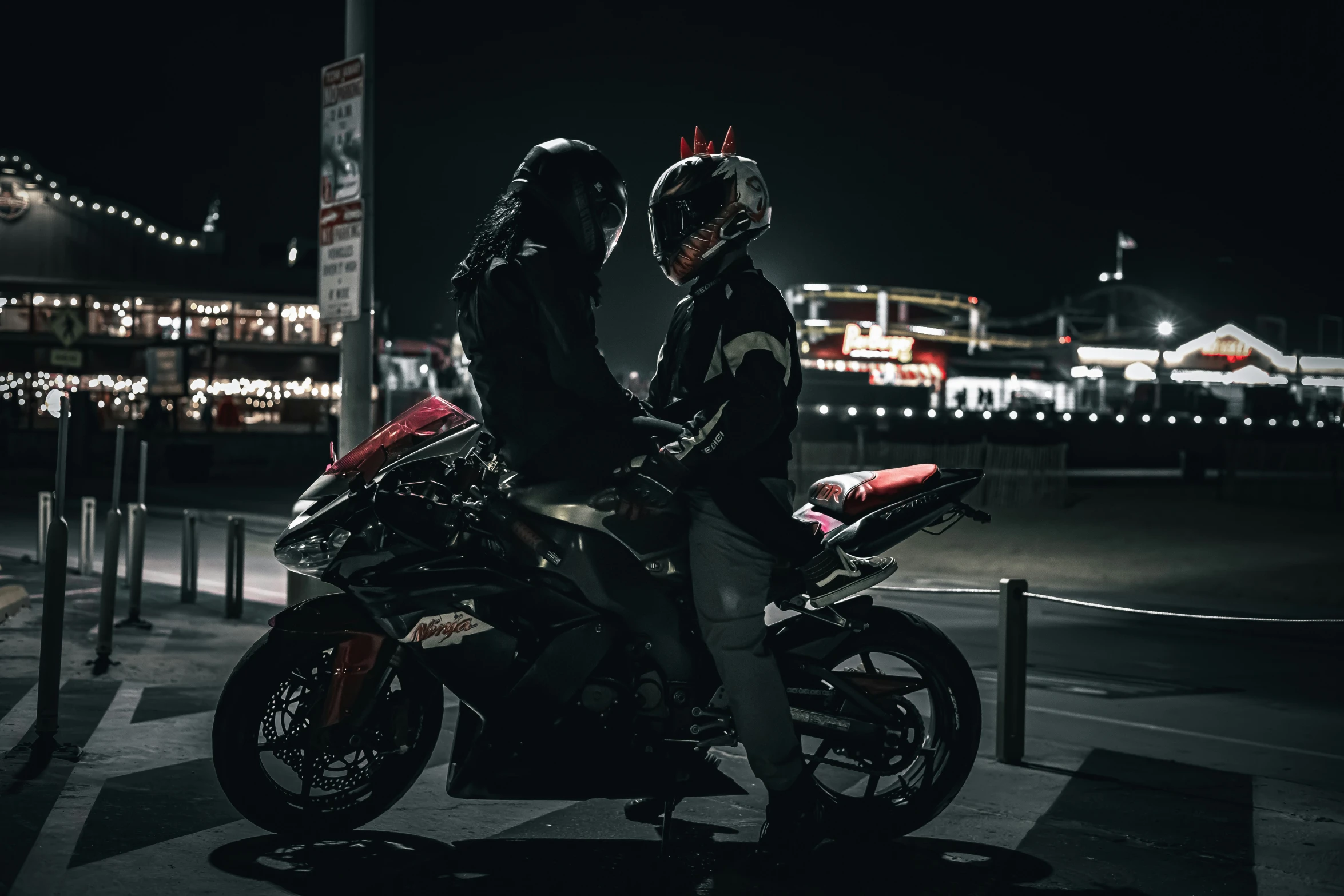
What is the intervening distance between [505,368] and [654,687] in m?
1.11

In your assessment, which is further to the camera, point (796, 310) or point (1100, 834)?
point (796, 310)

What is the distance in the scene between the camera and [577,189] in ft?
15.4

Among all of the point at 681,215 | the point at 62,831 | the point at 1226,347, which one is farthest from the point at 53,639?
the point at 1226,347

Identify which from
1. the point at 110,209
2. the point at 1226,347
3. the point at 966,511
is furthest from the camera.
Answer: the point at 1226,347

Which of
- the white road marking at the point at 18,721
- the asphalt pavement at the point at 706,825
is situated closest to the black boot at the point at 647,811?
the asphalt pavement at the point at 706,825

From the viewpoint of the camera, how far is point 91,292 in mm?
61281

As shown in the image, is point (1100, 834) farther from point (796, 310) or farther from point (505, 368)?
point (796, 310)

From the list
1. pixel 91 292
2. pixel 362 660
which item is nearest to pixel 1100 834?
pixel 362 660

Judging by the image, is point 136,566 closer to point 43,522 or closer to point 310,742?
point 43,522

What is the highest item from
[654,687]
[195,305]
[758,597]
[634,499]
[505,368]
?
[195,305]

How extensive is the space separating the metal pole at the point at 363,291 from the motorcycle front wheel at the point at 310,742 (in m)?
4.55

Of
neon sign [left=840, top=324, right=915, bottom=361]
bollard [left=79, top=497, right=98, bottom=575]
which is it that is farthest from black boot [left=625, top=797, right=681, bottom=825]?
neon sign [left=840, top=324, right=915, bottom=361]

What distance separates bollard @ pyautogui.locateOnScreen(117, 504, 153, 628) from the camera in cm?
1033

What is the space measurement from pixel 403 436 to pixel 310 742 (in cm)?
103
